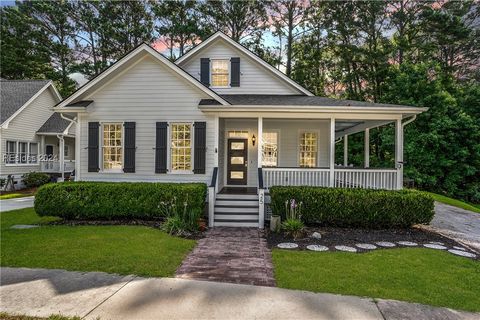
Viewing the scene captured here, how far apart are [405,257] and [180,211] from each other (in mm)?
5796

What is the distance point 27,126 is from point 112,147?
1200cm

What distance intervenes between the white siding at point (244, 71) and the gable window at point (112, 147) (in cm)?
420

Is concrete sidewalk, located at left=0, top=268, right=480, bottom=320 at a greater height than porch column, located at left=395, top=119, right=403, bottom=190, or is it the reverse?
porch column, located at left=395, top=119, right=403, bottom=190

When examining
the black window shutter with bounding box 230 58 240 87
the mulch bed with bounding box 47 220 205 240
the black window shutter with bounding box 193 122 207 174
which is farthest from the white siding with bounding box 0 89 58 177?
the black window shutter with bounding box 230 58 240 87

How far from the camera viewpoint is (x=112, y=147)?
1016 centimetres

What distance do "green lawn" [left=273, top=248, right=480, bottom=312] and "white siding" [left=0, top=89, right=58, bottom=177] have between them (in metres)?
17.3

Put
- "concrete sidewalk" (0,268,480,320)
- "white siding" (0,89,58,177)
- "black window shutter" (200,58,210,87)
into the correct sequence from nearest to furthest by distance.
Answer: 1. "concrete sidewalk" (0,268,480,320)
2. "black window shutter" (200,58,210,87)
3. "white siding" (0,89,58,177)

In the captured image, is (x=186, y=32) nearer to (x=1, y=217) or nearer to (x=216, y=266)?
(x=1, y=217)

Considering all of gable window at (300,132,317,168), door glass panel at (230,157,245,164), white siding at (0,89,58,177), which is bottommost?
door glass panel at (230,157,245,164)

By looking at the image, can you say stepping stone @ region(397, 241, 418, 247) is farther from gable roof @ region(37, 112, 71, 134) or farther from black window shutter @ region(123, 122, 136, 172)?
gable roof @ region(37, 112, 71, 134)

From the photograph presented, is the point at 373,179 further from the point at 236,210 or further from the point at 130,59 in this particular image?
the point at 130,59

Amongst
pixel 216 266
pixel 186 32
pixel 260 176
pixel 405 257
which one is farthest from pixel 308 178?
pixel 186 32

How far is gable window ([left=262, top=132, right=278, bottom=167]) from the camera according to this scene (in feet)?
39.6

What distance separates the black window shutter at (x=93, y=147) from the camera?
32.9 ft
